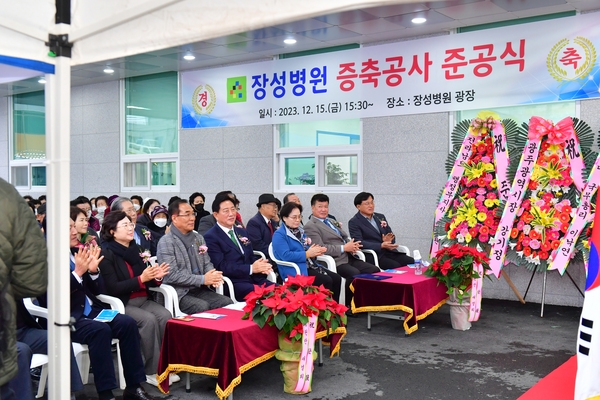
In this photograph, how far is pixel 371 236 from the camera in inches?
260

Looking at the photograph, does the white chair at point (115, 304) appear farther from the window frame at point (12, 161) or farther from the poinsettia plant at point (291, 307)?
the window frame at point (12, 161)

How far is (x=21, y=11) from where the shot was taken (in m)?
2.01

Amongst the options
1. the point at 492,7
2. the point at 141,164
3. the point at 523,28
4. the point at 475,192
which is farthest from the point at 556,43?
the point at 141,164

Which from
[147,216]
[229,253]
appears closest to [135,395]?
Result: [229,253]

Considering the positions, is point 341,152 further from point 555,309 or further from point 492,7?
point 555,309

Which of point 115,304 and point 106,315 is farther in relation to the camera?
point 115,304

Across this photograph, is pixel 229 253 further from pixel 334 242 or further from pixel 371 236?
pixel 371 236

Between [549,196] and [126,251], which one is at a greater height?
[549,196]

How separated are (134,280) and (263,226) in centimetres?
257

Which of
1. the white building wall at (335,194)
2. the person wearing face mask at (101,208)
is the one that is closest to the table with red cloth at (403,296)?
the white building wall at (335,194)

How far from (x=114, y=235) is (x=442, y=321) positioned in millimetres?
3189

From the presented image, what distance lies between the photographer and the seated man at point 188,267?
4.23m

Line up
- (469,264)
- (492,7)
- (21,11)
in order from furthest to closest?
(492,7) < (469,264) < (21,11)

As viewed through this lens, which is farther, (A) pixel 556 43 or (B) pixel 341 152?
(B) pixel 341 152
